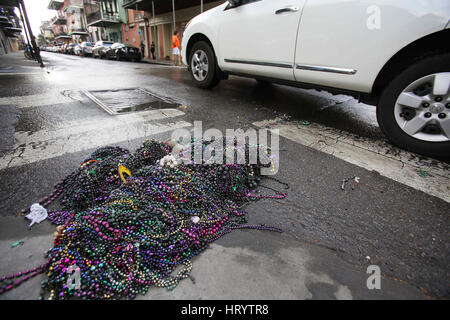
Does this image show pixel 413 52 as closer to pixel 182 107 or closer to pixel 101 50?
pixel 182 107

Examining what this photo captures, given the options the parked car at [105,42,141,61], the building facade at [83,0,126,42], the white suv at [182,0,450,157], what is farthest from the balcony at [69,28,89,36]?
the white suv at [182,0,450,157]

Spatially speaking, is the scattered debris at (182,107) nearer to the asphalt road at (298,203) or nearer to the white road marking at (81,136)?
the asphalt road at (298,203)

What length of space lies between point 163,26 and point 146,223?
81.4 ft

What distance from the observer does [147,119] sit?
3.46 metres

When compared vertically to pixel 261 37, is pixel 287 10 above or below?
above

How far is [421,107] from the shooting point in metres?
2.32

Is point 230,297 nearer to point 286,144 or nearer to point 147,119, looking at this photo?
point 286,144

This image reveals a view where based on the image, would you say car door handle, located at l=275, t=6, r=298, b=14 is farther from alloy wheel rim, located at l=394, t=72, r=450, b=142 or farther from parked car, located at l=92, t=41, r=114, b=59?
parked car, located at l=92, t=41, r=114, b=59

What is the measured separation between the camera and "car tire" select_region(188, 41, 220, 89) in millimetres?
4605

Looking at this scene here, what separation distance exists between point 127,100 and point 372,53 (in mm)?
4041

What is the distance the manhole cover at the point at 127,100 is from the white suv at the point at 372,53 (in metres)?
1.91

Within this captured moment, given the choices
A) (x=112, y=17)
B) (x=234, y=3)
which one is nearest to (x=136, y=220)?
(x=234, y=3)

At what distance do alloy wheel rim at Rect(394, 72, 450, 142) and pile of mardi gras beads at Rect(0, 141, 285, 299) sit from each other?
5.72ft

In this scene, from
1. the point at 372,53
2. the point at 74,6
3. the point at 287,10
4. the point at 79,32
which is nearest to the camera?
the point at 372,53
